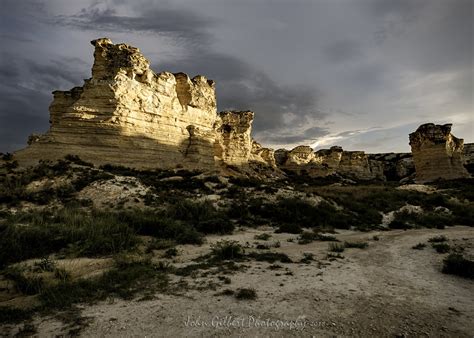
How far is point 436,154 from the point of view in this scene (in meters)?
53.8

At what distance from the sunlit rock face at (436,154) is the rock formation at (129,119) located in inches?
1524

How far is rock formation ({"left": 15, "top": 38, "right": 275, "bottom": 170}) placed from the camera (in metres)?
28.8

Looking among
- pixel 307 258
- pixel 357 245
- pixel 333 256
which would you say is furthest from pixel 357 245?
pixel 307 258

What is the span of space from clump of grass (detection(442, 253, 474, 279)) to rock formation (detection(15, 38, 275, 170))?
90.4 ft

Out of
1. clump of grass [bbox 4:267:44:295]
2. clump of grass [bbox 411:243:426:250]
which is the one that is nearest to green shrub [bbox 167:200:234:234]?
clump of grass [bbox 411:243:426:250]

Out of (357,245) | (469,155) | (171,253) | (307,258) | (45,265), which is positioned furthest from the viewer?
(469,155)

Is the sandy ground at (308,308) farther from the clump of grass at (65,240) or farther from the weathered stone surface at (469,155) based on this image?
the weathered stone surface at (469,155)

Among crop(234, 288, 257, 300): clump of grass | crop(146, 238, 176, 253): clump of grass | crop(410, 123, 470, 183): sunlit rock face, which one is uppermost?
crop(410, 123, 470, 183): sunlit rock face

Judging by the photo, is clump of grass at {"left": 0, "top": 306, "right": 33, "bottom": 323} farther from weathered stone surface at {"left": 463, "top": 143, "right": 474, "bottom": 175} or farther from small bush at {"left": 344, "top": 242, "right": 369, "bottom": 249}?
weathered stone surface at {"left": 463, "top": 143, "right": 474, "bottom": 175}

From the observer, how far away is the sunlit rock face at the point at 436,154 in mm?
52906

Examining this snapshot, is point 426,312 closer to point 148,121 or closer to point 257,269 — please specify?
point 257,269

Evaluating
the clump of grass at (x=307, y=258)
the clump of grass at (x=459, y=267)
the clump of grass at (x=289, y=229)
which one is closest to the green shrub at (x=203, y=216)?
the clump of grass at (x=289, y=229)

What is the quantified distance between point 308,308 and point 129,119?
29.5 metres

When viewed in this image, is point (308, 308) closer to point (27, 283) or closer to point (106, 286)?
point (106, 286)
